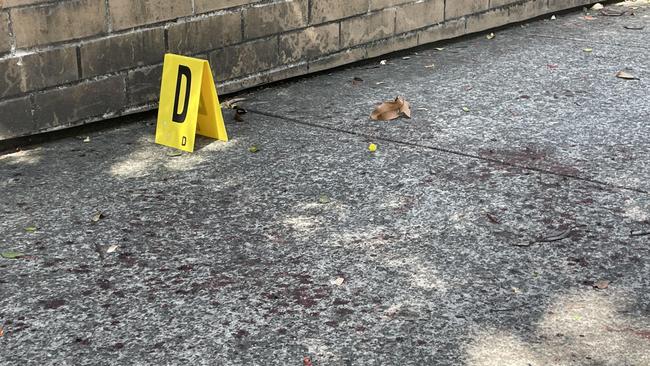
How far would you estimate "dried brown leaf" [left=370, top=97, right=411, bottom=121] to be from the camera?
5.33m

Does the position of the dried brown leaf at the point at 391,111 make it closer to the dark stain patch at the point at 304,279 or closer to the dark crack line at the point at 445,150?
the dark crack line at the point at 445,150

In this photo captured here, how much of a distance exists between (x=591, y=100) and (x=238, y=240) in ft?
9.18

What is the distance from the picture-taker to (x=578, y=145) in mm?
4828

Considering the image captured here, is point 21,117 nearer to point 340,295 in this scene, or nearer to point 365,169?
point 365,169

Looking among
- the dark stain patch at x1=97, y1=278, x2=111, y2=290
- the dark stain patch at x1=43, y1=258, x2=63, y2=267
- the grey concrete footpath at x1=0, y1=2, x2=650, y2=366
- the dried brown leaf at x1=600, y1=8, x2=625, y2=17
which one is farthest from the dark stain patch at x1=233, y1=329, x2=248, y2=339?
the dried brown leaf at x1=600, y1=8, x2=625, y2=17

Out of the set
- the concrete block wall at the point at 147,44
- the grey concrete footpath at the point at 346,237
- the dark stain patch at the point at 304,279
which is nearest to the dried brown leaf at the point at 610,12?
the concrete block wall at the point at 147,44

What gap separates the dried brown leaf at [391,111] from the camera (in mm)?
5332

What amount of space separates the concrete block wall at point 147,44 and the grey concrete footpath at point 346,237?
176 millimetres

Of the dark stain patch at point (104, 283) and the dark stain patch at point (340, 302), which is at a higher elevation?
the dark stain patch at point (340, 302)

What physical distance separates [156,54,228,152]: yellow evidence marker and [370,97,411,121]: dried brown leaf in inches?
34.6

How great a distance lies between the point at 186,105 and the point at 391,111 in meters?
1.20

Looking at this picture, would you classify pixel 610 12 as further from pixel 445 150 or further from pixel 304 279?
pixel 304 279

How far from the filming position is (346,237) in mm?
3766

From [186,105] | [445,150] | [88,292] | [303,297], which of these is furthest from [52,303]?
[445,150]
